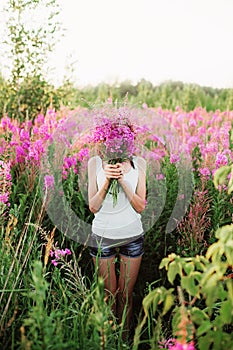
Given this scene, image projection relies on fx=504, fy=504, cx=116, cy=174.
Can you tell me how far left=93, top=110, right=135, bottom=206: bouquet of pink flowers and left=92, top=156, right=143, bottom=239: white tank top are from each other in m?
0.07

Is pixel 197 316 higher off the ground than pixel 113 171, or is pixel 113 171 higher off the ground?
pixel 113 171

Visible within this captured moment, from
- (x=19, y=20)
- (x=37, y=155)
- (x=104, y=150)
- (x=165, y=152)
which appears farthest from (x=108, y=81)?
(x=104, y=150)

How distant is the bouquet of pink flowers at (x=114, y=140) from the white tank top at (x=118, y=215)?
0.21 ft

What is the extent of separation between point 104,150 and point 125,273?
0.70 meters

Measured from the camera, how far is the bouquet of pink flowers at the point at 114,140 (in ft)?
8.48

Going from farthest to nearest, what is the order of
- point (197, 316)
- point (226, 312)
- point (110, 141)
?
point (110, 141), point (197, 316), point (226, 312)

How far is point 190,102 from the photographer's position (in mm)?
8945

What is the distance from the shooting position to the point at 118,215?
2.77 metres

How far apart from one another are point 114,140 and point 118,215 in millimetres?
440

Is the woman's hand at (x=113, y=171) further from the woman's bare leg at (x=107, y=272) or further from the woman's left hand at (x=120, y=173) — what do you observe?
the woman's bare leg at (x=107, y=272)

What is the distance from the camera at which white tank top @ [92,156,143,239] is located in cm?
276

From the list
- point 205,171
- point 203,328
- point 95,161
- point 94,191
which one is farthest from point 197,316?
point 205,171

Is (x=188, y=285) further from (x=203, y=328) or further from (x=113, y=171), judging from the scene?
(x=113, y=171)

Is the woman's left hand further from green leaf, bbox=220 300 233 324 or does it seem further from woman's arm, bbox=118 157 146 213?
green leaf, bbox=220 300 233 324
